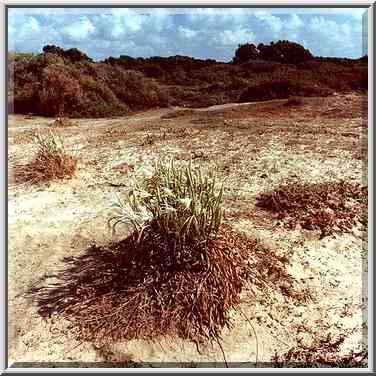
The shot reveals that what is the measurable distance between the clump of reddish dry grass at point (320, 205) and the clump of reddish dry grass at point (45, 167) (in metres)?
2.15

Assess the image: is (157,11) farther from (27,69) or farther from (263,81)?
(263,81)

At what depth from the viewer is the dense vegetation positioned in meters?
6.46

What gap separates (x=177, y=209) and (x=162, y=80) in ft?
10.8

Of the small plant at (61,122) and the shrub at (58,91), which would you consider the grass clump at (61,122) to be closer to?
the small plant at (61,122)

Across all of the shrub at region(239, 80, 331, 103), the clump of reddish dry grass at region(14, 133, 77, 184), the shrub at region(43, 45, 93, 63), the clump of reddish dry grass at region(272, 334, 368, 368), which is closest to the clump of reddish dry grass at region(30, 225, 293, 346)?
the clump of reddish dry grass at region(272, 334, 368, 368)

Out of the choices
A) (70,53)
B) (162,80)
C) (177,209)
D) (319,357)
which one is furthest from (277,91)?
(319,357)

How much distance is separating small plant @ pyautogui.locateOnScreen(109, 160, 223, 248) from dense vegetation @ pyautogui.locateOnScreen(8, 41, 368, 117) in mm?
2271

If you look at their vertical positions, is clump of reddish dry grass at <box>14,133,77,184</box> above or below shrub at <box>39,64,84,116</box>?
below

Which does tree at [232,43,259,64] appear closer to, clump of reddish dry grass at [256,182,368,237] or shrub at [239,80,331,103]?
clump of reddish dry grass at [256,182,368,237]

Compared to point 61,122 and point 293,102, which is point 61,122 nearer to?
point 61,122

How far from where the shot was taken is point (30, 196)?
5.49 meters

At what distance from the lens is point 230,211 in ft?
17.0

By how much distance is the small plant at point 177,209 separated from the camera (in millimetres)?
3840

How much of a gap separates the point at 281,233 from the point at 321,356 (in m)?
1.34
